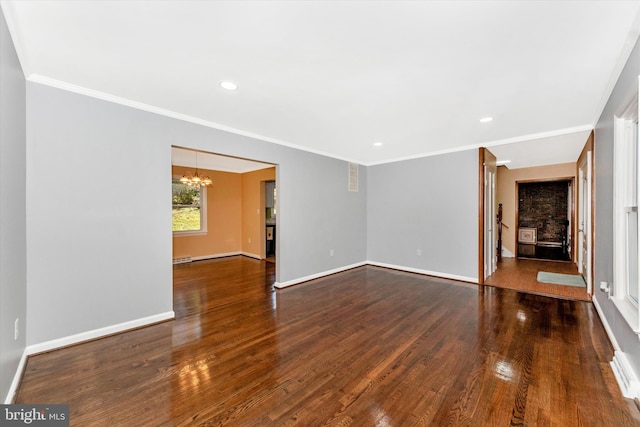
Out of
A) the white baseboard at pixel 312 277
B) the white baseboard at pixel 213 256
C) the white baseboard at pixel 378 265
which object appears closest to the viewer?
the white baseboard at pixel 312 277

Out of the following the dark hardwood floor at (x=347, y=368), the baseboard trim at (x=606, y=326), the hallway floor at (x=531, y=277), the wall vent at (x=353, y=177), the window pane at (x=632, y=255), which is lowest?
the dark hardwood floor at (x=347, y=368)

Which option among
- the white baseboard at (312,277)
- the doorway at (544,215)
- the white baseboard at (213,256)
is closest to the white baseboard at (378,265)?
the white baseboard at (312,277)

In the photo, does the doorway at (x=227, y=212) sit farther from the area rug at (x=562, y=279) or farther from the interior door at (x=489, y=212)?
the area rug at (x=562, y=279)

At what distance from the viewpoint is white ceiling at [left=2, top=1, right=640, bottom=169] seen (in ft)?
5.13

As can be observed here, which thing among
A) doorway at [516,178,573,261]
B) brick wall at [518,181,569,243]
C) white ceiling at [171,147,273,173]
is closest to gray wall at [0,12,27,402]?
white ceiling at [171,147,273,173]

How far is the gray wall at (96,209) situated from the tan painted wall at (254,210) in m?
3.42

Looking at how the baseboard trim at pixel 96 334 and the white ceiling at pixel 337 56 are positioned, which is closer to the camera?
the white ceiling at pixel 337 56

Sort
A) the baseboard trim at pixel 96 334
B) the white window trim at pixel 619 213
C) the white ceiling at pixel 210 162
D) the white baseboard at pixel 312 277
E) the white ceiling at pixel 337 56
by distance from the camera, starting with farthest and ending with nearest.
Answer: the white ceiling at pixel 210 162 < the white baseboard at pixel 312 277 < the baseboard trim at pixel 96 334 < the white window trim at pixel 619 213 < the white ceiling at pixel 337 56

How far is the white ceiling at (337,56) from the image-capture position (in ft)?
5.13

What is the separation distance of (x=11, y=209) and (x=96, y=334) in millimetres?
1459

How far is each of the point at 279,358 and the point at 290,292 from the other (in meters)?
1.85

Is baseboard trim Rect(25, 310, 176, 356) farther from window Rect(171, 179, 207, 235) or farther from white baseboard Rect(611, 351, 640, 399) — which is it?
white baseboard Rect(611, 351, 640, 399)

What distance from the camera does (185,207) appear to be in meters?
6.80

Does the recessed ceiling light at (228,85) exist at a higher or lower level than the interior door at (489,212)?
higher
